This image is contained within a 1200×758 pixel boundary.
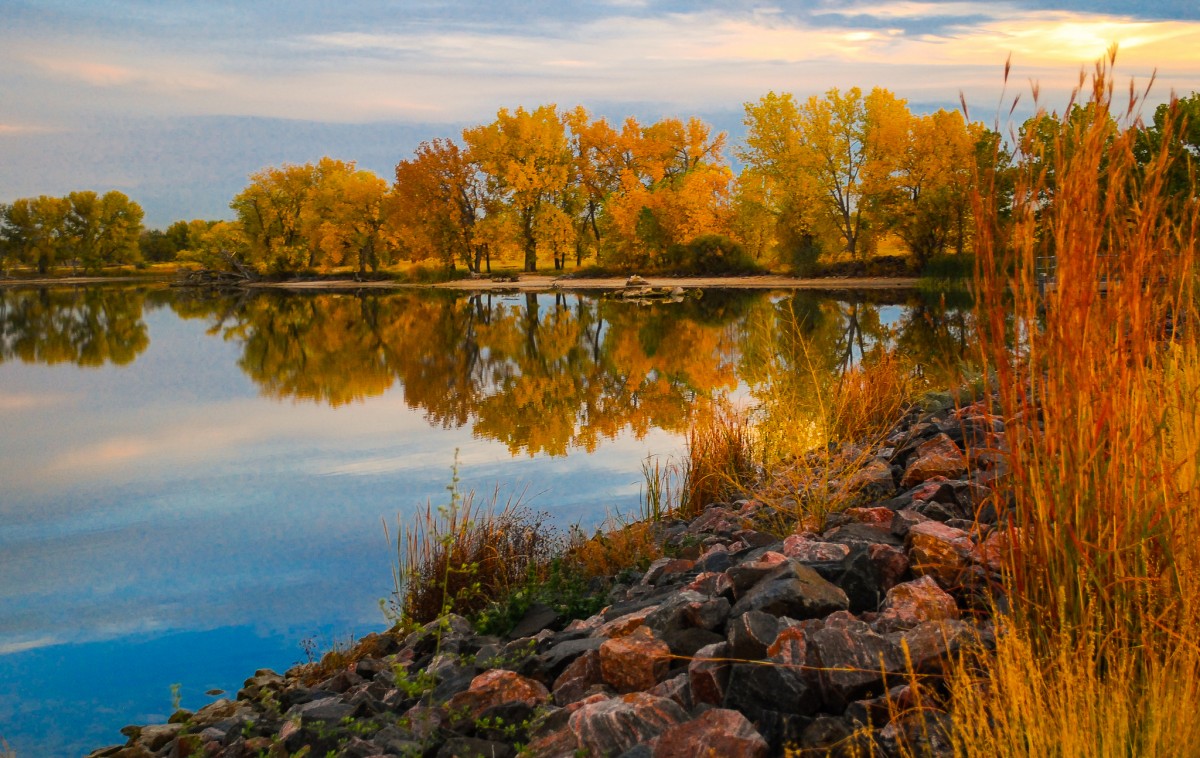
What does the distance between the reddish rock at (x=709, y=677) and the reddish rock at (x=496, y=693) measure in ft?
2.57

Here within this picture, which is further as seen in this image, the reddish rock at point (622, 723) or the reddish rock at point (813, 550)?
the reddish rock at point (813, 550)

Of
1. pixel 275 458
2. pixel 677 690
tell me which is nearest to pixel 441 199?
pixel 275 458

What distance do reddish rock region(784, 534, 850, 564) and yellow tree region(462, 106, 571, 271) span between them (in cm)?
4780

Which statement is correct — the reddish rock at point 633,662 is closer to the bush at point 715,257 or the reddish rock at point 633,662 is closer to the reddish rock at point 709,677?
the reddish rock at point 709,677

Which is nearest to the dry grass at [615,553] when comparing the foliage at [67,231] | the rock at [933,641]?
the rock at [933,641]

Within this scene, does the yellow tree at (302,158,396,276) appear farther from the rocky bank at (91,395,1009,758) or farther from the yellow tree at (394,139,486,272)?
the rocky bank at (91,395,1009,758)

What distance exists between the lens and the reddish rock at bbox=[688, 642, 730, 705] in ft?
11.8

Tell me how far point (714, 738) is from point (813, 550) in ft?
5.92

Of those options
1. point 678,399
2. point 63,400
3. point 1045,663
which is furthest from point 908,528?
point 63,400

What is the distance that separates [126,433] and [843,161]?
37.4m

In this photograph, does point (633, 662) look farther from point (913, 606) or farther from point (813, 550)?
point (813, 550)

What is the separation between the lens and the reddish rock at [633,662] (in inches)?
156

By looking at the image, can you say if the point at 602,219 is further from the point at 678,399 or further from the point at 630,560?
the point at 630,560

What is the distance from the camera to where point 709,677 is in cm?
363
